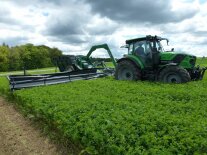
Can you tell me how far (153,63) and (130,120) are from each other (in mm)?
8545

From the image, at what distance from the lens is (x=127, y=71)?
16016 millimetres

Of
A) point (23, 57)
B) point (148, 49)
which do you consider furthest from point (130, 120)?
point (23, 57)

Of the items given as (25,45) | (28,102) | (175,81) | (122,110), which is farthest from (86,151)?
(25,45)

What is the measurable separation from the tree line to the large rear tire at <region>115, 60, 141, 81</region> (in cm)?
6432

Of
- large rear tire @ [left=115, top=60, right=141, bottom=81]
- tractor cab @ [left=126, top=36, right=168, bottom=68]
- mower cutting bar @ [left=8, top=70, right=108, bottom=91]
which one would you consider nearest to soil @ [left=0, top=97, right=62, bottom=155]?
mower cutting bar @ [left=8, top=70, right=108, bottom=91]

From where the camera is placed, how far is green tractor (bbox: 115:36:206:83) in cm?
1402

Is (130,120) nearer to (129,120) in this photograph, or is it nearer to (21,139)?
(129,120)

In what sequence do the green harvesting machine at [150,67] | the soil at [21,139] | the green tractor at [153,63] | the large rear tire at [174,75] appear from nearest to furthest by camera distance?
the soil at [21,139]
the large rear tire at [174,75]
the green harvesting machine at [150,67]
the green tractor at [153,63]

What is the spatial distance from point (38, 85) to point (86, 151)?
9.95 meters

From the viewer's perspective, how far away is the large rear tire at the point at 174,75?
13.5 meters

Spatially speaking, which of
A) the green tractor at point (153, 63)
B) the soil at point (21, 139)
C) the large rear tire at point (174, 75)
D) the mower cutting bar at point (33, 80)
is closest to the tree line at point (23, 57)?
the mower cutting bar at point (33, 80)

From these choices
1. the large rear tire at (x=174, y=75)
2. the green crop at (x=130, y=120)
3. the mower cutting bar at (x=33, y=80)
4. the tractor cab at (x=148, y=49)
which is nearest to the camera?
the green crop at (x=130, y=120)

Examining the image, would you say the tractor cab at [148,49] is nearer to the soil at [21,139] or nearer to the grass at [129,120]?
the grass at [129,120]

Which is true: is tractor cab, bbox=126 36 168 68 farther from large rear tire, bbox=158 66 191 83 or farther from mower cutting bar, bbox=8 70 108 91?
mower cutting bar, bbox=8 70 108 91
